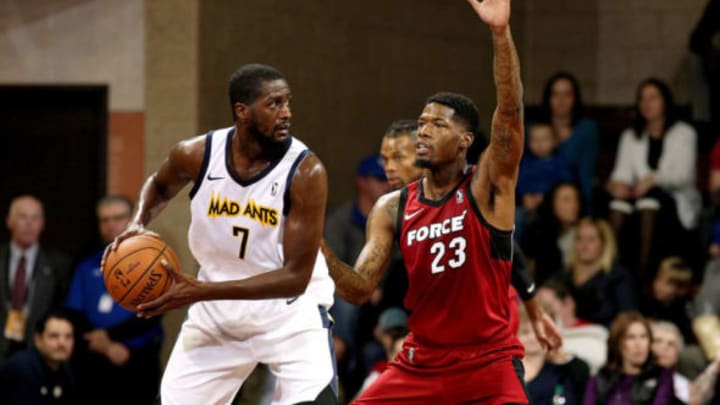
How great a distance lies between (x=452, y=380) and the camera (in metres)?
5.87

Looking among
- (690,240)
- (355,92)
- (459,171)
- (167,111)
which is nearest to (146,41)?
(167,111)

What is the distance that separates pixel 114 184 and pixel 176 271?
204 inches

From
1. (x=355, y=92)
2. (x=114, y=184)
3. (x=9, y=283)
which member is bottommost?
(x=9, y=283)

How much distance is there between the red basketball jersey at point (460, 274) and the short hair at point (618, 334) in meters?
2.45

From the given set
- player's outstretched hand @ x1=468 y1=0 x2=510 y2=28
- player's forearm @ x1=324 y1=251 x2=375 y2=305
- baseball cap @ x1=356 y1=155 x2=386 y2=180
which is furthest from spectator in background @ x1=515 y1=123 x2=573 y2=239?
player's outstretched hand @ x1=468 y1=0 x2=510 y2=28

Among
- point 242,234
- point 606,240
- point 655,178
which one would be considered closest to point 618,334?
point 606,240

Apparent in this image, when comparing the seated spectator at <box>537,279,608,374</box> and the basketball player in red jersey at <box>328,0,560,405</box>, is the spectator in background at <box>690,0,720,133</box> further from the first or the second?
the basketball player in red jersey at <box>328,0,560,405</box>

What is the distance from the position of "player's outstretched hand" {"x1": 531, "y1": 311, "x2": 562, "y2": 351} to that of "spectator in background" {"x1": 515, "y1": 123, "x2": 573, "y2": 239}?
3555 millimetres

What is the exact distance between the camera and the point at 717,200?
981cm

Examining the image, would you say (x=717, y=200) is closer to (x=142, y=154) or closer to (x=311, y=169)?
(x=142, y=154)

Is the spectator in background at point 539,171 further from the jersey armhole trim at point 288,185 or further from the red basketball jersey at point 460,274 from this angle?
the jersey armhole trim at point 288,185

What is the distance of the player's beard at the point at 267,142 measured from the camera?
574cm

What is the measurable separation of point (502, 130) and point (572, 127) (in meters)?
4.87

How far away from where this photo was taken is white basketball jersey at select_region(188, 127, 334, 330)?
5.72m
